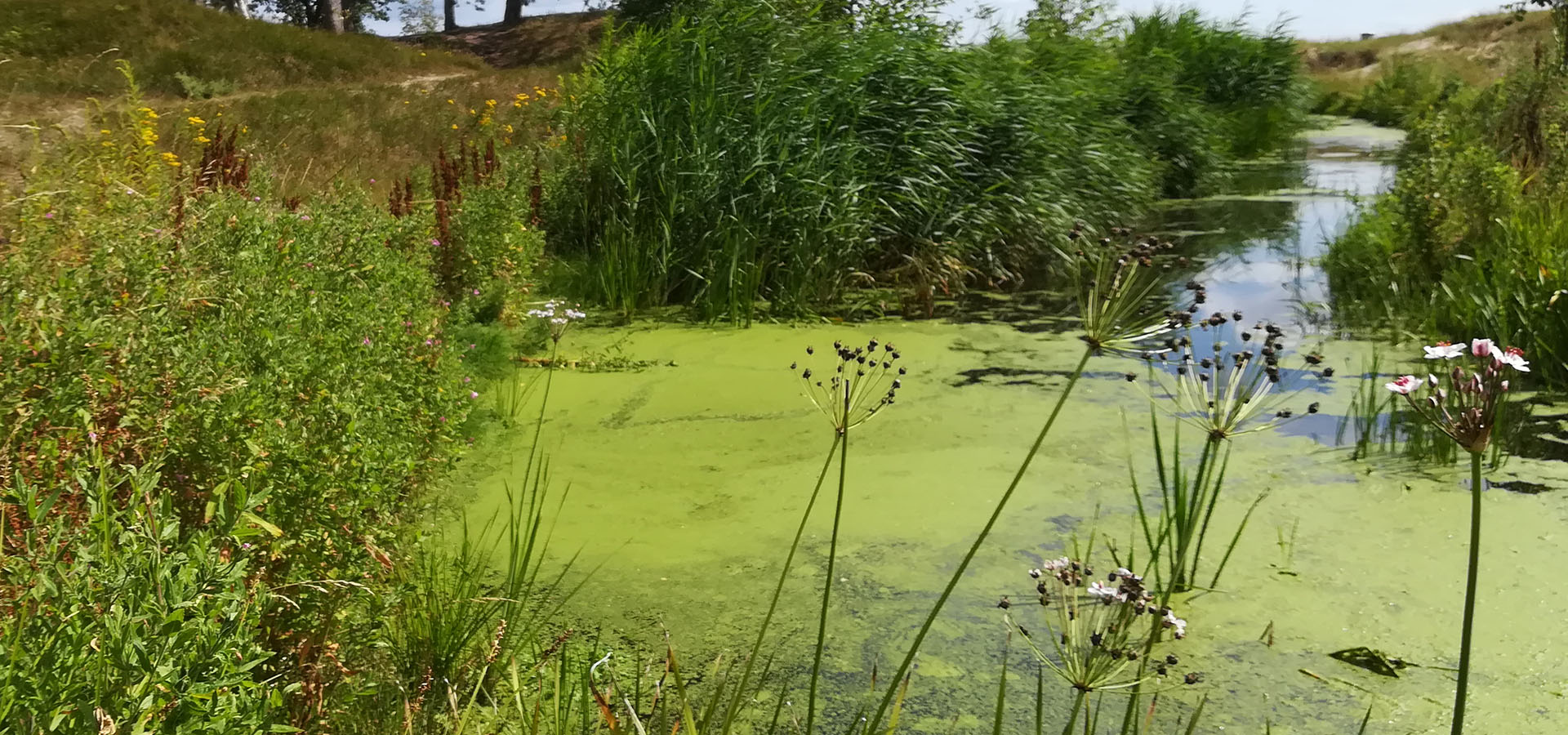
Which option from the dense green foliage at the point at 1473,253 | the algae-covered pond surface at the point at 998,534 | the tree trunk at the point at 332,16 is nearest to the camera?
the algae-covered pond surface at the point at 998,534

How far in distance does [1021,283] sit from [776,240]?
186 cm

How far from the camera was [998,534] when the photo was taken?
2998 millimetres

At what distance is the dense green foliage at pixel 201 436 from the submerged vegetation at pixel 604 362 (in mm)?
11

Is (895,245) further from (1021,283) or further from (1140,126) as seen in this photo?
(1140,126)

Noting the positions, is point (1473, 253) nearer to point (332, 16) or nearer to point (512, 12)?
point (332, 16)

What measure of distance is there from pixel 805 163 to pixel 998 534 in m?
3.19

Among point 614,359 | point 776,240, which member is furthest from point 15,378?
point 776,240

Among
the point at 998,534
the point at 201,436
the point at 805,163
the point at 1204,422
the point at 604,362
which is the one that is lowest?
the point at 998,534

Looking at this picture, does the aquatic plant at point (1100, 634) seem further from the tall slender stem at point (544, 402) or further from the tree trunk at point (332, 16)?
the tree trunk at point (332, 16)

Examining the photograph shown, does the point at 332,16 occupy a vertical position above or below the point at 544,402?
above

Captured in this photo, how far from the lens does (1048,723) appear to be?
6.84 ft

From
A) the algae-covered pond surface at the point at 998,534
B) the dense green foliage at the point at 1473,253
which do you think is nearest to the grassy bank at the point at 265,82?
the algae-covered pond surface at the point at 998,534

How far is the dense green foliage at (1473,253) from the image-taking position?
4262mm

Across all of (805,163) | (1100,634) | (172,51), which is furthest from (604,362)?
(172,51)
